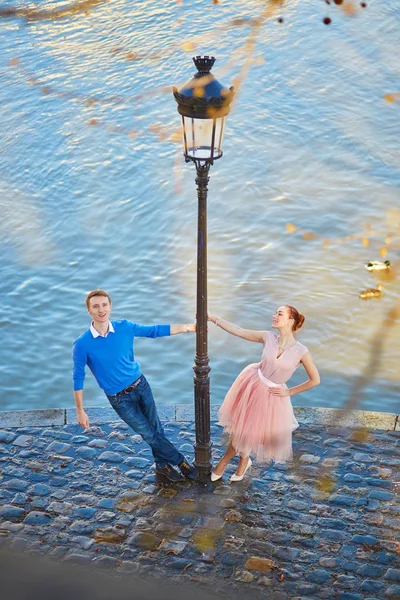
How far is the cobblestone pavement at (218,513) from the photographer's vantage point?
7.34 m

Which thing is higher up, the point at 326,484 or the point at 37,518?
the point at 326,484

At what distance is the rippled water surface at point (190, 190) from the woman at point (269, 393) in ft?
7.91

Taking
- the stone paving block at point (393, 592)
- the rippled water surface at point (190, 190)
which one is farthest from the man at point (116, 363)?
the rippled water surface at point (190, 190)

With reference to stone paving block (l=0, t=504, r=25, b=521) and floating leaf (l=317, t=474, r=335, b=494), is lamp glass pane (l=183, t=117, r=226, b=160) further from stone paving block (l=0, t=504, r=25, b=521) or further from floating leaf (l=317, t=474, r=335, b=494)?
stone paving block (l=0, t=504, r=25, b=521)

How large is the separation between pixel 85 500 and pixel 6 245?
703cm

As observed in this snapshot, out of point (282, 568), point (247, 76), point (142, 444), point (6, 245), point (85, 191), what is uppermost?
point (247, 76)

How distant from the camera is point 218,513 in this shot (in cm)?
805

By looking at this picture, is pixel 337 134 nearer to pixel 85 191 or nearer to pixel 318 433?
pixel 85 191

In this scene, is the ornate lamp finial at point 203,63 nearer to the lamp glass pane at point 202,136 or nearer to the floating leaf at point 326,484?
the lamp glass pane at point 202,136

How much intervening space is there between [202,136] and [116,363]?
6.40 ft

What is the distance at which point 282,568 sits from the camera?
7379 millimetres

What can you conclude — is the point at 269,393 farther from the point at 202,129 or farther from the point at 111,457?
the point at 202,129

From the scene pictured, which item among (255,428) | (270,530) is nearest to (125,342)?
(255,428)

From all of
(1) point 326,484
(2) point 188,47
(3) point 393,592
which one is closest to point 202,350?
(1) point 326,484
